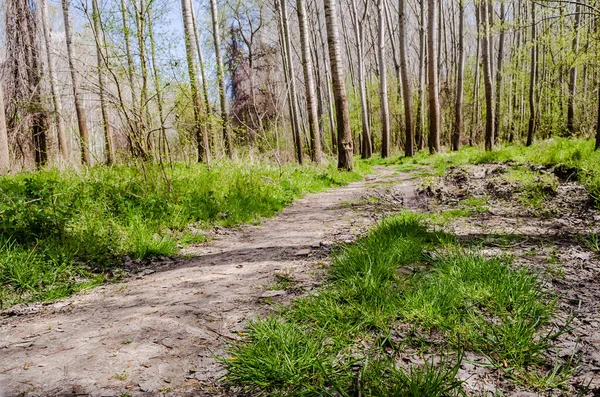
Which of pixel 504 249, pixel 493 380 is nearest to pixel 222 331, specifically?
pixel 493 380

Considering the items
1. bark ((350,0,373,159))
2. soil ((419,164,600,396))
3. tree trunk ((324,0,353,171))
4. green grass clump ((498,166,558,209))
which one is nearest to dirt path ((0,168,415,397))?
soil ((419,164,600,396))

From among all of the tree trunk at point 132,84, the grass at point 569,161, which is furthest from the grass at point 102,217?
the grass at point 569,161

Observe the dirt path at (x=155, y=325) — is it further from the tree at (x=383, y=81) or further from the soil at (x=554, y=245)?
the tree at (x=383, y=81)

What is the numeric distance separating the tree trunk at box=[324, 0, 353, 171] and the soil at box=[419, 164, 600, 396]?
3.74 metres

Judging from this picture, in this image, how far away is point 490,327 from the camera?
6.31 feet

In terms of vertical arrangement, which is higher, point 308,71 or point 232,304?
point 308,71

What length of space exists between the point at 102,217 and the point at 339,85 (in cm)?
705

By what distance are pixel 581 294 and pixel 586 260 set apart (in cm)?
75

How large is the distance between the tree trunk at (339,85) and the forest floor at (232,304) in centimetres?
501

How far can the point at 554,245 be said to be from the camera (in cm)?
329

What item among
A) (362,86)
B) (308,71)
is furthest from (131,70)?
(362,86)

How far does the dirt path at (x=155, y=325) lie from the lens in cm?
180

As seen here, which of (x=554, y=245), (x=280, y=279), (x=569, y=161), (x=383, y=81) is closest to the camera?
(x=280, y=279)

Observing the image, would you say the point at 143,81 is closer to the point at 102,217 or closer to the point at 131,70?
the point at 131,70
